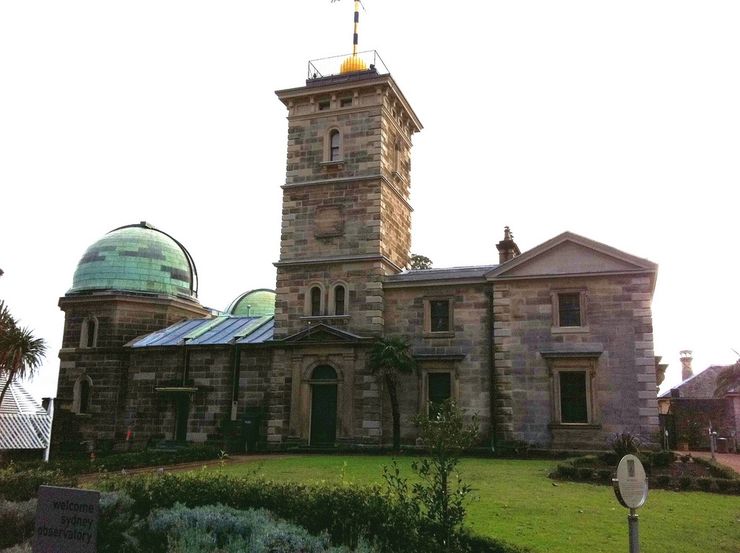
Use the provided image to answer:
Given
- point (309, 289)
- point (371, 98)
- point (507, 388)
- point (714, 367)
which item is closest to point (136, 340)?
point (309, 289)

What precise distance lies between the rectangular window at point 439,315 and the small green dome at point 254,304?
19.1 metres

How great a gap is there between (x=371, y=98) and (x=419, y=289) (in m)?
9.38

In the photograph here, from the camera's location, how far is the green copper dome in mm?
36375

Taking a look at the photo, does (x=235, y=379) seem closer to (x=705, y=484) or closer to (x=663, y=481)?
(x=663, y=481)

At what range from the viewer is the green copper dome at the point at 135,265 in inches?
1432

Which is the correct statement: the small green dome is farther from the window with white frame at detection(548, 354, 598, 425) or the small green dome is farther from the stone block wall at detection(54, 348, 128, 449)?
the window with white frame at detection(548, 354, 598, 425)

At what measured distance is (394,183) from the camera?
1260 inches

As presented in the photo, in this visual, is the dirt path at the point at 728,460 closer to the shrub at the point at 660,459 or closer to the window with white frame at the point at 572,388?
the shrub at the point at 660,459

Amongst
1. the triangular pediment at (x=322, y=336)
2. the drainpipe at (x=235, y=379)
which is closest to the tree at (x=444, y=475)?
the triangular pediment at (x=322, y=336)

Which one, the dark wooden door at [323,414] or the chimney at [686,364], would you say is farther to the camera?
the chimney at [686,364]

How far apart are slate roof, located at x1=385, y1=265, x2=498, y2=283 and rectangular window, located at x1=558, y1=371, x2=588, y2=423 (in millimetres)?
5316

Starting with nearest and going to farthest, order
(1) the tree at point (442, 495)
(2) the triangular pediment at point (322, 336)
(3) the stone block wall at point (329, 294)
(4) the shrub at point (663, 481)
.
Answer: (1) the tree at point (442, 495) < (4) the shrub at point (663, 481) < (2) the triangular pediment at point (322, 336) < (3) the stone block wall at point (329, 294)

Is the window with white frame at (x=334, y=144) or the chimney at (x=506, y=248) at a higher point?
the window with white frame at (x=334, y=144)

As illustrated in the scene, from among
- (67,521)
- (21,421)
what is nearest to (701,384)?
(21,421)
